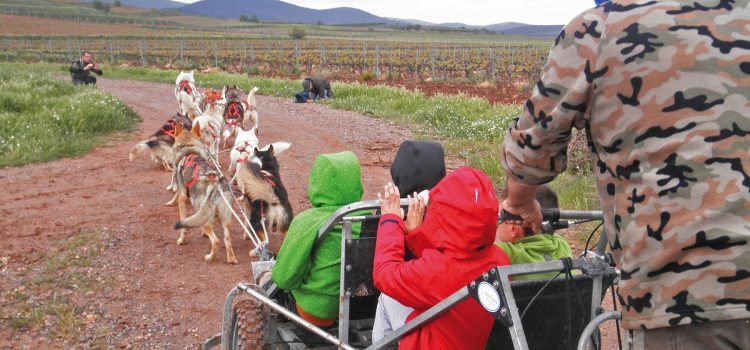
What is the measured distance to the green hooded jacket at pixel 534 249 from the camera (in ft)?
9.85

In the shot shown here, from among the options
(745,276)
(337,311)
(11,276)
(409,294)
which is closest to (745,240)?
(745,276)

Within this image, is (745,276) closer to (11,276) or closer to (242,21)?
(11,276)

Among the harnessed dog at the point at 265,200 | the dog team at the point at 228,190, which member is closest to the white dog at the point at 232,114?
the dog team at the point at 228,190

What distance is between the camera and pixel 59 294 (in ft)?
19.3

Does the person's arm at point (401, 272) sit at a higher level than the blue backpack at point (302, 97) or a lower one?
higher

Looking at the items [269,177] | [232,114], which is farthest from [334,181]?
[232,114]

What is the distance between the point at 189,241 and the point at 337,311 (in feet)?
13.8

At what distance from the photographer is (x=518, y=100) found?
22234 millimetres

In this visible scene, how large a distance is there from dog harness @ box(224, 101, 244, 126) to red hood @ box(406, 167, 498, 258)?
33.1ft

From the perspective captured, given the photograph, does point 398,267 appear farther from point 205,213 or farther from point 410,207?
point 205,213

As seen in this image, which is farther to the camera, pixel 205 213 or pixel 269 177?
pixel 269 177

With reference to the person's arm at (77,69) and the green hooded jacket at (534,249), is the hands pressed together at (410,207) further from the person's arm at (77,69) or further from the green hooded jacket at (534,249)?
the person's arm at (77,69)

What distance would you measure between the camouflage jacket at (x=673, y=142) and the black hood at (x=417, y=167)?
1.89m

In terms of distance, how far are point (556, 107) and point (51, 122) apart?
43.2 ft
